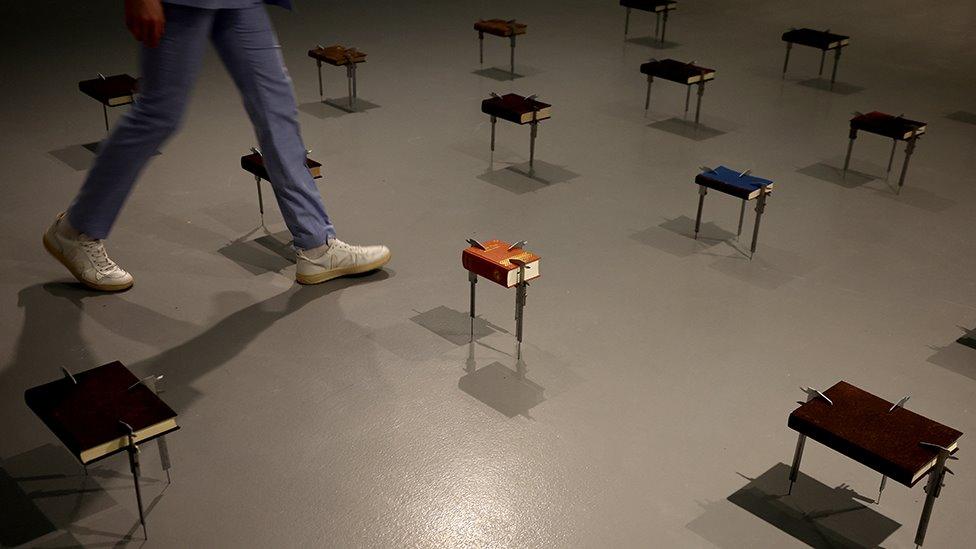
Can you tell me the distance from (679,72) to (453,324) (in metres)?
2.64

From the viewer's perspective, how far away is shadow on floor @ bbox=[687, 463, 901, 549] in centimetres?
254

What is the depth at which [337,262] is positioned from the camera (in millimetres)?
3664

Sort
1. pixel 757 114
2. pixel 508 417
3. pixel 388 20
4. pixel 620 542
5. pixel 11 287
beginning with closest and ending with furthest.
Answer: pixel 620 542 → pixel 508 417 → pixel 11 287 → pixel 757 114 → pixel 388 20

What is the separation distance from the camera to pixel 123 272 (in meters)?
3.61

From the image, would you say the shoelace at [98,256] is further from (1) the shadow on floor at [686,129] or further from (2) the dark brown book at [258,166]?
(1) the shadow on floor at [686,129]

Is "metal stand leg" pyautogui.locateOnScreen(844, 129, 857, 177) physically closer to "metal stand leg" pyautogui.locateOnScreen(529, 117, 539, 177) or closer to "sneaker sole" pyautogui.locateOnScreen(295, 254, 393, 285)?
"metal stand leg" pyautogui.locateOnScreen(529, 117, 539, 177)

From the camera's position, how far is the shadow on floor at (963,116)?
6.04 metres

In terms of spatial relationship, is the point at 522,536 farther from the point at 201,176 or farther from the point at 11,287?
the point at 201,176

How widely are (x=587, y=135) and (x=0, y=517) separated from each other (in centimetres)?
371

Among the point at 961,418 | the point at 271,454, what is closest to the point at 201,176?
the point at 271,454

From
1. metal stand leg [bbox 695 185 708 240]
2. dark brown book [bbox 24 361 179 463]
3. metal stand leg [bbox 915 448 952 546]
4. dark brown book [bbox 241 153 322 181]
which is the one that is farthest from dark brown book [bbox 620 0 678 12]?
dark brown book [bbox 24 361 179 463]

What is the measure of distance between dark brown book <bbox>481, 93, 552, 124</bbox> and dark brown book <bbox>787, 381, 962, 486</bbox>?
2.37 meters

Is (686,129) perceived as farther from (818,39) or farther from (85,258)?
(85,258)

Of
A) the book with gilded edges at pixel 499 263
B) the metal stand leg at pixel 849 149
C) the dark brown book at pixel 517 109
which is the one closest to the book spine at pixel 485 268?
the book with gilded edges at pixel 499 263
